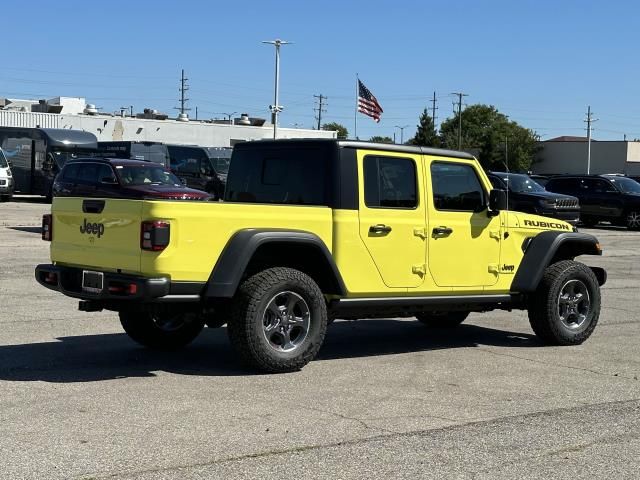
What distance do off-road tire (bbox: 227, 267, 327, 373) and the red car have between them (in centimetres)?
1313

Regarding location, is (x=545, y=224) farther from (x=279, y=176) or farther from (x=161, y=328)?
(x=161, y=328)

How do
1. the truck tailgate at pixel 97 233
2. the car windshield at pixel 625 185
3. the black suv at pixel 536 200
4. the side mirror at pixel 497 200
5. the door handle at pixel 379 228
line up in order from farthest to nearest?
the car windshield at pixel 625 185 < the black suv at pixel 536 200 < the side mirror at pixel 497 200 < the door handle at pixel 379 228 < the truck tailgate at pixel 97 233

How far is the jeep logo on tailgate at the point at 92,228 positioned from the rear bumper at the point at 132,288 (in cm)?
32

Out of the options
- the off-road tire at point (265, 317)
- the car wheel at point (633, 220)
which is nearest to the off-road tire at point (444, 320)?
the off-road tire at point (265, 317)

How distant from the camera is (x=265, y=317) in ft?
25.0

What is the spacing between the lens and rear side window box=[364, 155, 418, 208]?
8.26 m

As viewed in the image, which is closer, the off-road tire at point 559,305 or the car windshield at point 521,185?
the off-road tire at point 559,305

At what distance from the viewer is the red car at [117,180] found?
2094cm

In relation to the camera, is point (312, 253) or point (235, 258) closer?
point (235, 258)

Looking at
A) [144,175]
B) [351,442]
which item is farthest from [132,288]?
[144,175]

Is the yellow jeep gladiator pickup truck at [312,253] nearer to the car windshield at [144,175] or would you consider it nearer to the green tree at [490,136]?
the car windshield at [144,175]

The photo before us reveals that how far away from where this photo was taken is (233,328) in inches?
296

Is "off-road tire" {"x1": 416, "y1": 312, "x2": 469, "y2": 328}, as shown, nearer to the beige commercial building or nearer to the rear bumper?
the rear bumper

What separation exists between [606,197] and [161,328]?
2694 cm
